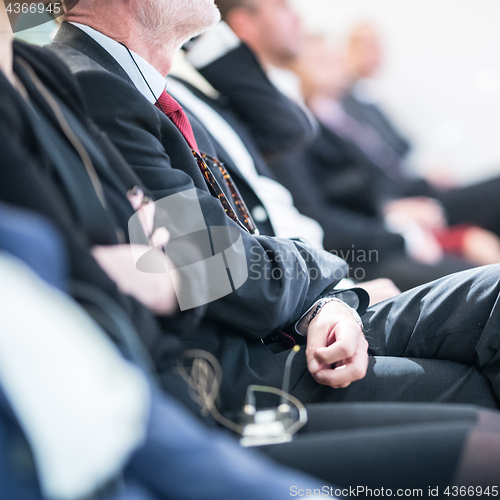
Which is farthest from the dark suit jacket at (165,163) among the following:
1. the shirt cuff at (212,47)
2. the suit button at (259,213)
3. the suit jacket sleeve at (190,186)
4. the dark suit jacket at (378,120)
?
the dark suit jacket at (378,120)

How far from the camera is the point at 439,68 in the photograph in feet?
10.8

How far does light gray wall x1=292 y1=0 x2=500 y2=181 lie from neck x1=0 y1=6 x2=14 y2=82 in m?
2.79

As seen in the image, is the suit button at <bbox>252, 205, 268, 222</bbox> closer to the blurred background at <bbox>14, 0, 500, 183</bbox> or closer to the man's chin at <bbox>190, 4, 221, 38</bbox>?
the man's chin at <bbox>190, 4, 221, 38</bbox>

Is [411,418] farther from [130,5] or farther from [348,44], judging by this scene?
[348,44]

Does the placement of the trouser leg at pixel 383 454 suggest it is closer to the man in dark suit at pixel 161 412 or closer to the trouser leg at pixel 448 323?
the man in dark suit at pixel 161 412

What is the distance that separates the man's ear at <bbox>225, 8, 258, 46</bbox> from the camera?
1.79 meters

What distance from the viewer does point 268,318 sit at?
0.73 metres

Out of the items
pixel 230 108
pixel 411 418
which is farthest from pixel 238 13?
pixel 411 418

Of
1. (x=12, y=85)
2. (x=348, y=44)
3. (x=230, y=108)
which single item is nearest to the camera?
(x=12, y=85)

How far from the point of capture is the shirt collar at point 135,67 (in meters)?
0.81

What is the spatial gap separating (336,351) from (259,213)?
1.45ft

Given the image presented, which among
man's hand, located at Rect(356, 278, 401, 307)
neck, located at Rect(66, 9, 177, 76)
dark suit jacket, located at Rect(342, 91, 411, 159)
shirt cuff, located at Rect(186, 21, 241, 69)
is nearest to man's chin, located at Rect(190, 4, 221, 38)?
neck, located at Rect(66, 9, 177, 76)

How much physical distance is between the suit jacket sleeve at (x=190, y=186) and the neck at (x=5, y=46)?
0.46 ft

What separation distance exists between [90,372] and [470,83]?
3489 millimetres
